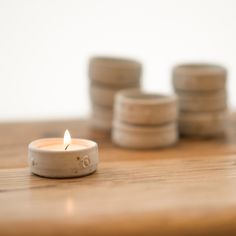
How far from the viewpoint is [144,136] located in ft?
3.30

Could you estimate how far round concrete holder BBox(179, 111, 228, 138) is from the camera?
1115 millimetres

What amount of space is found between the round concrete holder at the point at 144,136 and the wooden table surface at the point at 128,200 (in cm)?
23

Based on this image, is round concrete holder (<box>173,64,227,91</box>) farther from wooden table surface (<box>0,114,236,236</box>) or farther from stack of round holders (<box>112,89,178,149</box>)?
A: wooden table surface (<box>0,114,236,236</box>)

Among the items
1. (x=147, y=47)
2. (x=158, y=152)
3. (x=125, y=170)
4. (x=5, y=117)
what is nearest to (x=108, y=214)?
(x=125, y=170)

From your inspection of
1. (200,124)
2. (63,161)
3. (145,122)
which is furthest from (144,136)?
(63,161)

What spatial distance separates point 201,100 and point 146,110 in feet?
0.55

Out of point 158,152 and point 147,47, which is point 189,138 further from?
point 147,47

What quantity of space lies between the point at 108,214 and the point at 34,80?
1.11m

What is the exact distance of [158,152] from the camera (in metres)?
0.98

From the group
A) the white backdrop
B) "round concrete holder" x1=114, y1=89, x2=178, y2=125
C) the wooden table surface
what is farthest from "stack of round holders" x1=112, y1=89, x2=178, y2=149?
the white backdrop

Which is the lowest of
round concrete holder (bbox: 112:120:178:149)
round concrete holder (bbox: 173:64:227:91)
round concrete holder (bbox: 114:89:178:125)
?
round concrete holder (bbox: 112:120:178:149)

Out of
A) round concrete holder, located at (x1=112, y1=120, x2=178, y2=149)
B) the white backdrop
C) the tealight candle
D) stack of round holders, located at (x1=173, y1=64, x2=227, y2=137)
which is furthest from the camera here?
the white backdrop

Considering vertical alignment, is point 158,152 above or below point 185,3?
below

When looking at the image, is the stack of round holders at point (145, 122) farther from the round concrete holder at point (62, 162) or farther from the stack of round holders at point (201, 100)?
the round concrete holder at point (62, 162)
